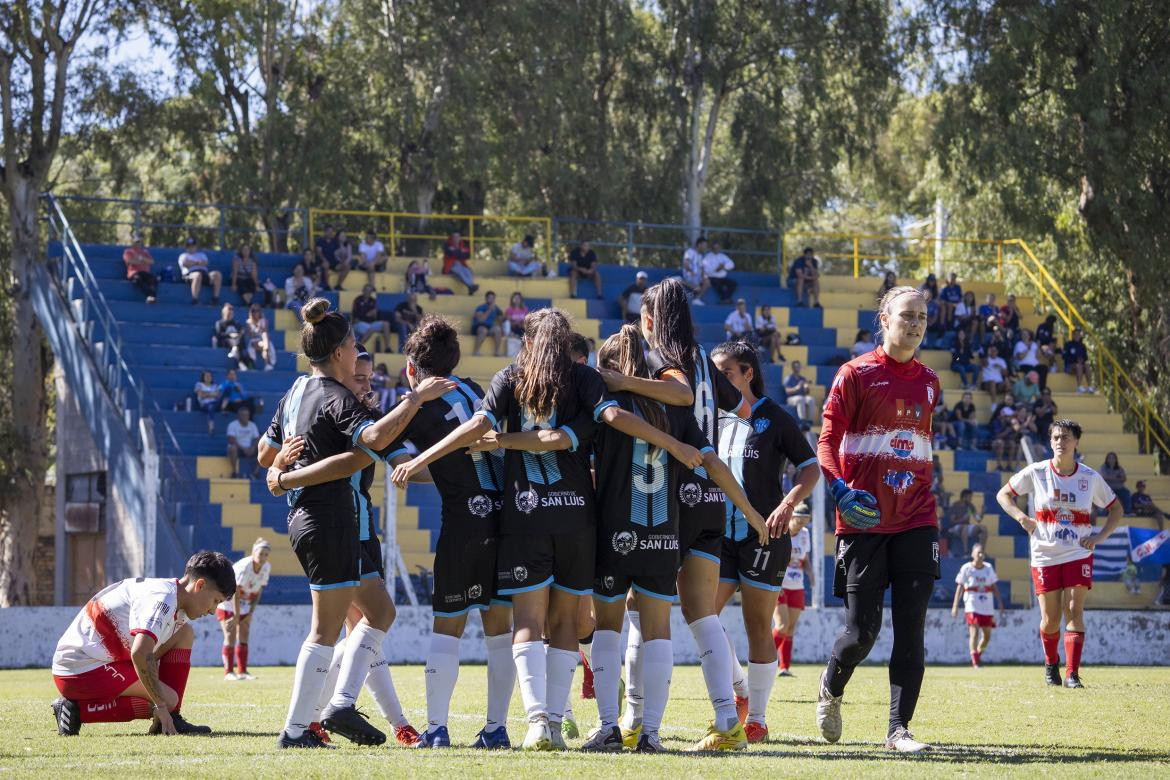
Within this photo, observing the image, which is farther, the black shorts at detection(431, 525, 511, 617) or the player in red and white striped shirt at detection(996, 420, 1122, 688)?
the player in red and white striped shirt at detection(996, 420, 1122, 688)

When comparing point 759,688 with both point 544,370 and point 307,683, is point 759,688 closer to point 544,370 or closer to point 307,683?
point 544,370

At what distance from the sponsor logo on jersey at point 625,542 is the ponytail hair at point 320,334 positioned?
174cm

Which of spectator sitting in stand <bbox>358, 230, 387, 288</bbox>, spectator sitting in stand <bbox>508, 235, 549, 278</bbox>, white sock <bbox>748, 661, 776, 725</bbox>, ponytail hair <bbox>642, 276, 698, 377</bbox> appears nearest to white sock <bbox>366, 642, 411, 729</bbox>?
white sock <bbox>748, 661, 776, 725</bbox>

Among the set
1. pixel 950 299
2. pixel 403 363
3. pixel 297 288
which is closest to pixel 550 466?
pixel 403 363

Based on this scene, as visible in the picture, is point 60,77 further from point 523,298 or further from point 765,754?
point 765,754

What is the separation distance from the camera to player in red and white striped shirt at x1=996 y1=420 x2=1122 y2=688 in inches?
557

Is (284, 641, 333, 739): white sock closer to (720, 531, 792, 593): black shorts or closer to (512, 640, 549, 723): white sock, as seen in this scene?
(512, 640, 549, 723): white sock

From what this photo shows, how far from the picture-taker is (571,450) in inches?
316

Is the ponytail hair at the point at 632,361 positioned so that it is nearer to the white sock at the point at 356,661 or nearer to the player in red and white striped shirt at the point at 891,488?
the player in red and white striped shirt at the point at 891,488

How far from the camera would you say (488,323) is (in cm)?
2848

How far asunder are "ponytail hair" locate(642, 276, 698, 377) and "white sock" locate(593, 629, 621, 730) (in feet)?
4.70

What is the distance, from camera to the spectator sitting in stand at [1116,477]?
81.5 feet

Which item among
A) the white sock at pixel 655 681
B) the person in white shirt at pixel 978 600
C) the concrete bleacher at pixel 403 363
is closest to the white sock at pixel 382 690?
the white sock at pixel 655 681

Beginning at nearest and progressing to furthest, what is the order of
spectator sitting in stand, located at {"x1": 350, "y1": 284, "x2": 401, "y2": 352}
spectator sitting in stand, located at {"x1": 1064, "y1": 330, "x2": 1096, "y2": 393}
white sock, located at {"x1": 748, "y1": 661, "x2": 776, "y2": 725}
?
white sock, located at {"x1": 748, "y1": 661, "x2": 776, "y2": 725}, spectator sitting in stand, located at {"x1": 350, "y1": 284, "x2": 401, "y2": 352}, spectator sitting in stand, located at {"x1": 1064, "y1": 330, "x2": 1096, "y2": 393}
